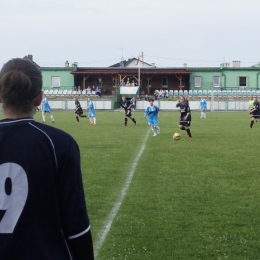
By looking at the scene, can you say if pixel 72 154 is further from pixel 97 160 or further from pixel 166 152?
pixel 166 152

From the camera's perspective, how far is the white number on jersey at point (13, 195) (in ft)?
9.02

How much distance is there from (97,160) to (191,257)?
31.2ft

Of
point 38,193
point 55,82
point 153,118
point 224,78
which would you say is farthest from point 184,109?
point 55,82

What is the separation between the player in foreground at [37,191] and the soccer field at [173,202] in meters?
3.82

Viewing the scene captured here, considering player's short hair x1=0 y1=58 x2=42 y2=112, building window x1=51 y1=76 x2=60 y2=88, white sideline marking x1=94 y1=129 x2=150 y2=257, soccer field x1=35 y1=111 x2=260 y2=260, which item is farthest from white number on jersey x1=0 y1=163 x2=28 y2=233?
building window x1=51 y1=76 x2=60 y2=88

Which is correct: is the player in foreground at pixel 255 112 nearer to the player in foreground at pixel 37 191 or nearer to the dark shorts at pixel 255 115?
the dark shorts at pixel 255 115

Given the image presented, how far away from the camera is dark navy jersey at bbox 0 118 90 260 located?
108 inches

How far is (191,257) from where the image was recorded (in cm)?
655

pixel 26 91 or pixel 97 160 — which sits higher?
pixel 26 91

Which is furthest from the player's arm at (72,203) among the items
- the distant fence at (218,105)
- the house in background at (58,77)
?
the house in background at (58,77)

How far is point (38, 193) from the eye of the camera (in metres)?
2.77

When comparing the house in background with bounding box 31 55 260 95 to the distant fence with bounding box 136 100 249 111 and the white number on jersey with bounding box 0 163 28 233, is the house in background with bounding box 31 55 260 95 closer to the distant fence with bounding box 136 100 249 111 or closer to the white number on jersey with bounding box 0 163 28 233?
the distant fence with bounding box 136 100 249 111

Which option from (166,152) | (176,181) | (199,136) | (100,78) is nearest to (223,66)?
(100,78)

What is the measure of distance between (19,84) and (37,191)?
54 cm
